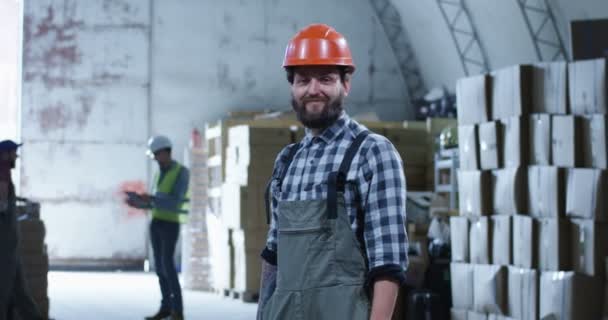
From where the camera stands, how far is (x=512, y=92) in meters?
7.90

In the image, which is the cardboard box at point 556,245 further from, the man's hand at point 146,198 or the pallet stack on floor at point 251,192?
the pallet stack on floor at point 251,192

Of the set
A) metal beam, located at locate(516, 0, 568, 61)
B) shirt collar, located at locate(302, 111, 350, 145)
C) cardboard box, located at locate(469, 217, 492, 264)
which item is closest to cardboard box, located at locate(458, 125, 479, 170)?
cardboard box, located at locate(469, 217, 492, 264)

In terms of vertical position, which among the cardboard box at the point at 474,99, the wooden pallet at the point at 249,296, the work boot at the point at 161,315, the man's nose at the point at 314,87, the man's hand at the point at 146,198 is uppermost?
the cardboard box at the point at 474,99

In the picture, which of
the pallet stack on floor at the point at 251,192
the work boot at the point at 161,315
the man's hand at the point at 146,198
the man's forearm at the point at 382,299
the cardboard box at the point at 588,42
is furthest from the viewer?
the pallet stack on floor at the point at 251,192

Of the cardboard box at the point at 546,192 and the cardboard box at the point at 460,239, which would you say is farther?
the cardboard box at the point at 460,239

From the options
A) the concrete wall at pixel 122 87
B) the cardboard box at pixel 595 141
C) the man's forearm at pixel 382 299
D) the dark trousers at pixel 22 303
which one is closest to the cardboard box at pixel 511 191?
the cardboard box at pixel 595 141

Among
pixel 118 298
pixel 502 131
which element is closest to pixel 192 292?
pixel 118 298

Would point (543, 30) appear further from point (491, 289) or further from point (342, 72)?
point (342, 72)

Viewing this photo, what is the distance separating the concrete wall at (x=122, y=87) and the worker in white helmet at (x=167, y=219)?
7904 mm

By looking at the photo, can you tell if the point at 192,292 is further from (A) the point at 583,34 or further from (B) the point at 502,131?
(A) the point at 583,34

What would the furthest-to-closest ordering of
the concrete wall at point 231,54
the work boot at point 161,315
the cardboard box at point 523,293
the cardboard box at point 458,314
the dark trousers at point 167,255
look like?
the concrete wall at point 231,54, the work boot at point 161,315, the dark trousers at point 167,255, the cardboard box at point 458,314, the cardboard box at point 523,293

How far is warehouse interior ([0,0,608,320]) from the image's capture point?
7.45 metres

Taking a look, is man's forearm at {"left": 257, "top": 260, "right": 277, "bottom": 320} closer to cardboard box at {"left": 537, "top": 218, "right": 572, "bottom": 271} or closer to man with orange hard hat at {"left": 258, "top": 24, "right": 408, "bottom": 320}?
man with orange hard hat at {"left": 258, "top": 24, "right": 408, "bottom": 320}

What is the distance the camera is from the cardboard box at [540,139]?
757 cm
